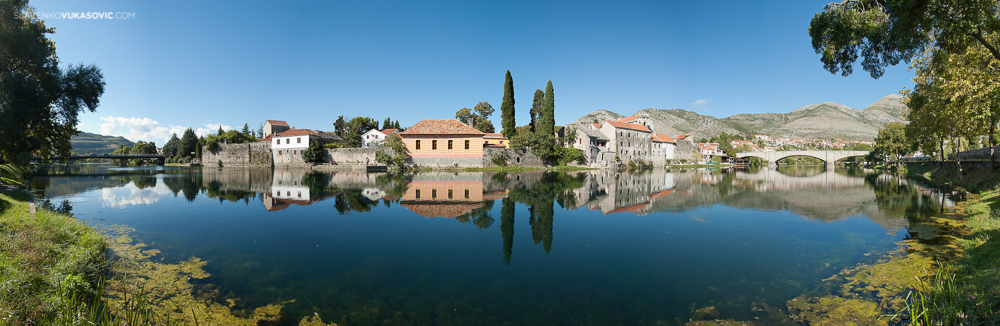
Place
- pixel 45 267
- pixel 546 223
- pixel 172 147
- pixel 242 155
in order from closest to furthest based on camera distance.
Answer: pixel 45 267, pixel 546 223, pixel 242 155, pixel 172 147

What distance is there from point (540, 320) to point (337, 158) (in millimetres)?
47805

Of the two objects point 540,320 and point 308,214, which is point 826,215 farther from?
point 308,214

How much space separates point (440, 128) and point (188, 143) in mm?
50509

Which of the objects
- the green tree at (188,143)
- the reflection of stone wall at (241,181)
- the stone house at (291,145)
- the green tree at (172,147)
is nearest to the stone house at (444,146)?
the reflection of stone wall at (241,181)

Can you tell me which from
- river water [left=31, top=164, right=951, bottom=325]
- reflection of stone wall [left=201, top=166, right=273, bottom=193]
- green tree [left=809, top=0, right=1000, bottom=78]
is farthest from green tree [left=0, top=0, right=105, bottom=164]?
green tree [left=809, top=0, right=1000, bottom=78]

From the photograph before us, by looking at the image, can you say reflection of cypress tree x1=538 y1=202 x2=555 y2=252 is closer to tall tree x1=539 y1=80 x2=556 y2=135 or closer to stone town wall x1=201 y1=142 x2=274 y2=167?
tall tree x1=539 y1=80 x2=556 y2=135

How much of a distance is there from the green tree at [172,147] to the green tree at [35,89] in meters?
57.1

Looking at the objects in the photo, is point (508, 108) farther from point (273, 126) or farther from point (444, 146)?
point (273, 126)

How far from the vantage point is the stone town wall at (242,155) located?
167ft

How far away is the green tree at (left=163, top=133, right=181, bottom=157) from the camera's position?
63.9m

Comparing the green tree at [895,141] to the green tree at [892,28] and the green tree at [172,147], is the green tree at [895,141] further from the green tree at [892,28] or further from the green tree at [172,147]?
the green tree at [172,147]

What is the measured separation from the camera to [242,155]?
51969mm

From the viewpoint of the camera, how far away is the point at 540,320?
172 inches

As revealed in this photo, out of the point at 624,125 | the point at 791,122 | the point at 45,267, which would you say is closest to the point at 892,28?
the point at 45,267
